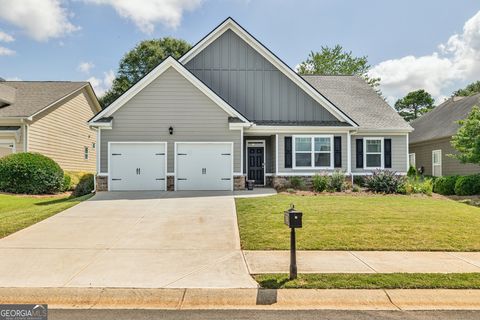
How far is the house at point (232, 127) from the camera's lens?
16719mm

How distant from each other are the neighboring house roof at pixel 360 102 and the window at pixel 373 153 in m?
0.77

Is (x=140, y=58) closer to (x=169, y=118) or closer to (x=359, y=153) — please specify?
(x=169, y=118)

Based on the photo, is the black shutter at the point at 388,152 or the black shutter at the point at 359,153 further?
the black shutter at the point at 388,152

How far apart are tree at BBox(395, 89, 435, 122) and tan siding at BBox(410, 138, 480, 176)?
111ft

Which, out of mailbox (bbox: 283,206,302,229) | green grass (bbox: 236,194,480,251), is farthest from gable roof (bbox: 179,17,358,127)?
mailbox (bbox: 283,206,302,229)

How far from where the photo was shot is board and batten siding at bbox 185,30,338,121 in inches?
760

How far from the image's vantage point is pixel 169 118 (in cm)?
1683

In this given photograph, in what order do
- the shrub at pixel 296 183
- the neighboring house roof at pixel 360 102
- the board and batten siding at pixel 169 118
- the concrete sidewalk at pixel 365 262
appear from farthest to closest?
the neighboring house roof at pixel 360 102, the shrub at pixel 296 183, the board and batten siding at pixel 169 118, the concrete sidewalk at pixel 365 262

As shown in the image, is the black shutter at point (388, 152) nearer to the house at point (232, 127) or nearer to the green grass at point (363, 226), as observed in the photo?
the house at point (232, 127)

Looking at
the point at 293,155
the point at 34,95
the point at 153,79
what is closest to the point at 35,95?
the point at 34,95

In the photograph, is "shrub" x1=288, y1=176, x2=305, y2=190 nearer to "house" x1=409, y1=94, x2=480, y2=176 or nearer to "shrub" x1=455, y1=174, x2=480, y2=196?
"shrub" x1=455, y1=174, x2=480, y2=196

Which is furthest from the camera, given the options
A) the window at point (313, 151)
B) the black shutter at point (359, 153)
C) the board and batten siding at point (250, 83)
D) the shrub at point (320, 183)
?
the black shutter at point (359, 153)

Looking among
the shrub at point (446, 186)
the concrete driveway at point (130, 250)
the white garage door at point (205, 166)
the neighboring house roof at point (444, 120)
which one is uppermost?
the neighboring house roof at point (444, 120)

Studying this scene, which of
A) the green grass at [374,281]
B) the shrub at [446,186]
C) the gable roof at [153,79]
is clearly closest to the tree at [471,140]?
the shrub at [446,186]
